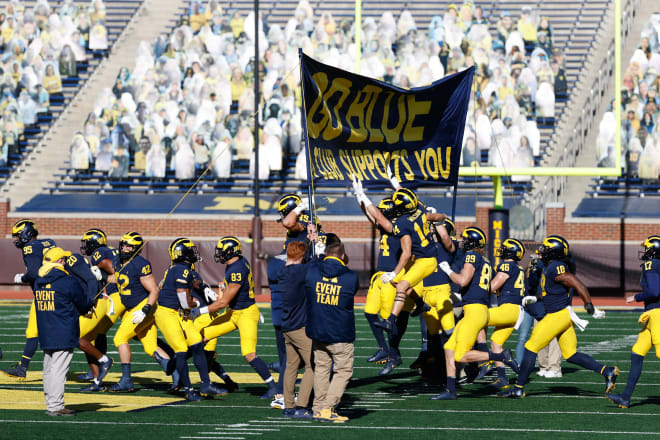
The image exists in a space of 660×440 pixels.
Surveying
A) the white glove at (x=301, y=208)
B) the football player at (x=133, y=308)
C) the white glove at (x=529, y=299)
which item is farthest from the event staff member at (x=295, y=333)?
the white glove at (x=529, y=299)

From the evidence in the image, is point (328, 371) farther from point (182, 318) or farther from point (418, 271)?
point (418, 271)

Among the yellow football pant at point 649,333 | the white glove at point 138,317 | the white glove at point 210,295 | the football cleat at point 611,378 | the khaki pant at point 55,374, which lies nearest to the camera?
the khaki pant at point 55,374

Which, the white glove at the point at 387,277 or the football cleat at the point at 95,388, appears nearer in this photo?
the white glove at the point at 387,277

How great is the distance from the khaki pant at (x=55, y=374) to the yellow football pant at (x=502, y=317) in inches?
191

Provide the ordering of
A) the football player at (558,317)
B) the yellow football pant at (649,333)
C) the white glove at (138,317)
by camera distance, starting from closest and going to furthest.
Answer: the yellow football pant at (649,333) → the white glove at (138,317) → the football player at (558,317)

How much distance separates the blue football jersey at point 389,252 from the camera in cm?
1248

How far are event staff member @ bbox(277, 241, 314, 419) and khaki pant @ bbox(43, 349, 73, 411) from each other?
2.07 meters

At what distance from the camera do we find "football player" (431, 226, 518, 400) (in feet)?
38.5

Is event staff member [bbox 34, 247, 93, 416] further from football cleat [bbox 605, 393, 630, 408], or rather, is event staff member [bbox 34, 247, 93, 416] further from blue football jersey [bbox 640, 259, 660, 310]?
blue football jersey [bbox 640, 259, 660, 310]

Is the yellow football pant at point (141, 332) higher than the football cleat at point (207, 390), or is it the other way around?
the yellow football pant at point (141, 332)

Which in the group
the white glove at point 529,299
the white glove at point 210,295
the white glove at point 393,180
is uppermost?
the white glove at point 393,180

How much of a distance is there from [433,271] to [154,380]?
362cm

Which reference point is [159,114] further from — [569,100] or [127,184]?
[569,100]

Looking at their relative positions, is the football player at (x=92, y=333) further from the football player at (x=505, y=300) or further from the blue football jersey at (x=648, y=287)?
the blue football jersey at (x=648, y=287)
